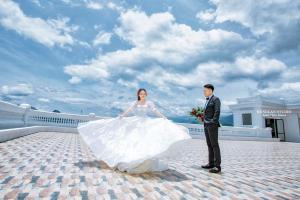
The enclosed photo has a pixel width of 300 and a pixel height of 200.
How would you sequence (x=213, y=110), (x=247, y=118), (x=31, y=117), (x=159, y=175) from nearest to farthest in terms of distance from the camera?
(x=159, y=175) → (x=213, y=110) → (x=31, y=117) → (x=247, y=118)


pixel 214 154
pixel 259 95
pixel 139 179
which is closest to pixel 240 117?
pixel 259 95

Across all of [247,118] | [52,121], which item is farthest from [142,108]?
[247,118]

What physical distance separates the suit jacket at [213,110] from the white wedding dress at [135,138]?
0.64 metres

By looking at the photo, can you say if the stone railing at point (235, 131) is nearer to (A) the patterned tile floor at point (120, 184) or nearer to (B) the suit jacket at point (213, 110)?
(B) the suit jacket at point (213, 110)

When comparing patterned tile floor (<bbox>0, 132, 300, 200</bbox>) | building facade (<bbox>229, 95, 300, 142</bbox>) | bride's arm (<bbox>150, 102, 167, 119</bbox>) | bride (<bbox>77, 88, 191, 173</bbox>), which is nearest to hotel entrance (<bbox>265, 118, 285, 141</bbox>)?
building facade (<bbox>229, 95, 300, 142</bbox>)

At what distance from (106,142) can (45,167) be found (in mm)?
1296

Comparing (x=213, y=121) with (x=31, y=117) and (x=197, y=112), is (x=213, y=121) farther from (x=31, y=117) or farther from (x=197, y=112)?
(x=197, y=112)

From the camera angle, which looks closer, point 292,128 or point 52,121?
point 52,121

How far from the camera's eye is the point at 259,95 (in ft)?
77.3

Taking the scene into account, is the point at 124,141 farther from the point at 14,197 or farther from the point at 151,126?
the point at 14,197

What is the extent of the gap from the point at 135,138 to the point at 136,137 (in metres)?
0.03

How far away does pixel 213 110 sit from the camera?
15.6 ft

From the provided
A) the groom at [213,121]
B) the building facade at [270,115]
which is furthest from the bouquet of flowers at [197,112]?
the groom at [213,121]

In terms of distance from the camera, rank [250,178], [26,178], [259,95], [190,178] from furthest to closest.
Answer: [259,95] < [250,178] < [190,178] < [26,178]
